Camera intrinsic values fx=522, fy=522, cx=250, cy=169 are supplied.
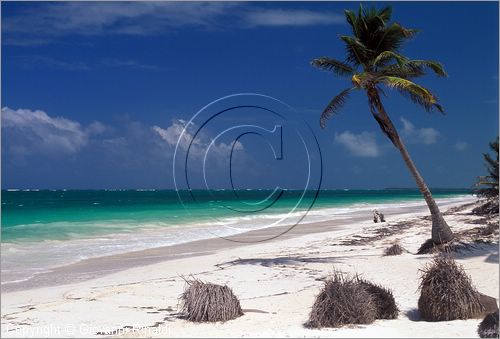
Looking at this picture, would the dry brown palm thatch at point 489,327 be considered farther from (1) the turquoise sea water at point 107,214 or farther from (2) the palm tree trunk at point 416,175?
(1) the turquoise sea water at point 107,214

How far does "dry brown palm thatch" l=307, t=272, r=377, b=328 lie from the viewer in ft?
26.7

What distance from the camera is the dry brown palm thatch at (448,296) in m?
8.31

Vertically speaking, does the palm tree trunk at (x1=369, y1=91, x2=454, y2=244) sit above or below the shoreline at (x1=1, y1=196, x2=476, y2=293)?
above

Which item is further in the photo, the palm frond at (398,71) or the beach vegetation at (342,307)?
the palm frond at (398,71)

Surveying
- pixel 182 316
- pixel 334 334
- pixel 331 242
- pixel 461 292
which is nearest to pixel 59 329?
pixel 182 316

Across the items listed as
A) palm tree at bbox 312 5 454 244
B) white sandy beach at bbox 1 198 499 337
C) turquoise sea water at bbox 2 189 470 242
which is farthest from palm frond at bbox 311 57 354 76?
turquoise sea water at bbox 2 189 470 242

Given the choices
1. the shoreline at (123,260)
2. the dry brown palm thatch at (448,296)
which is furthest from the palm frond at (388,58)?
the shoreline at (123,260)

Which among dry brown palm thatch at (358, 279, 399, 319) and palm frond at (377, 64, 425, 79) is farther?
palm frond at (377, 64, 425, 79)

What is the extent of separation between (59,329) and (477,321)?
6.67m

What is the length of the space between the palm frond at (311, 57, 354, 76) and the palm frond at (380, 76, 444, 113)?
1406mm

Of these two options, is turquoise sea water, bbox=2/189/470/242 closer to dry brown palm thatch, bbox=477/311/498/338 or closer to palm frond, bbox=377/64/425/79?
palm frond, bbox=377/64/425/79

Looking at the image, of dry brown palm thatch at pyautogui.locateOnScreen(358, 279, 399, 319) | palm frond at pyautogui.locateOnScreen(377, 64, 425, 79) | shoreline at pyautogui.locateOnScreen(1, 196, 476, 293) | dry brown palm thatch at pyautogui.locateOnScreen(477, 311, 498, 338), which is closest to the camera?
dry brown palm thatch at pyautogui.locateOnScreen(477, 311, 498, 338)

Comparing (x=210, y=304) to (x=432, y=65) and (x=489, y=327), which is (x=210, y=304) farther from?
(x=432, y=65)

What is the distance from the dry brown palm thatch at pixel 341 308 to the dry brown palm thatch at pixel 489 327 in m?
1.60
